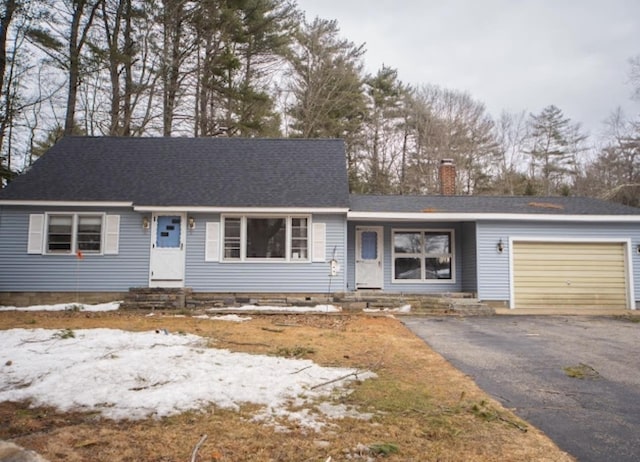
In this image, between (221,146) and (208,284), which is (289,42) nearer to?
(221,146)

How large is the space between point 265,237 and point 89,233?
4.79m

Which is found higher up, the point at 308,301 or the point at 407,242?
the point at 407,242

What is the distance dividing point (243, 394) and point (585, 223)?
12025 millimetres

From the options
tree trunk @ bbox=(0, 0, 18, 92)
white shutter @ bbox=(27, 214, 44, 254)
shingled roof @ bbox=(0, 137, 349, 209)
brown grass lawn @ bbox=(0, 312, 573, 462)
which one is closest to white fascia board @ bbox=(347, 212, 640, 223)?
shingled roof @ bbox=(0, 137, 349, 209)

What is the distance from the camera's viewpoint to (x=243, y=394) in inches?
154

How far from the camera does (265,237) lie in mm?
12102

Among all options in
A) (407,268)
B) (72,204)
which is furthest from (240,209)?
(407,268)

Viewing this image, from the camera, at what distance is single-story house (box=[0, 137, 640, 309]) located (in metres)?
11.8

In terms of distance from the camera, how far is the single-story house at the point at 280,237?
1175 cm

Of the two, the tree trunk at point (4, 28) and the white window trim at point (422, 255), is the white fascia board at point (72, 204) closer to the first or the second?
the white window trim at point (422, 255)

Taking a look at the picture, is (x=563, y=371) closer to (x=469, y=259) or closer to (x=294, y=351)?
(x=294, y=351)

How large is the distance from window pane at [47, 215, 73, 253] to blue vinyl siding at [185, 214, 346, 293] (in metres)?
3.22

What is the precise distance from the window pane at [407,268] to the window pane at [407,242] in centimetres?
Result: 31

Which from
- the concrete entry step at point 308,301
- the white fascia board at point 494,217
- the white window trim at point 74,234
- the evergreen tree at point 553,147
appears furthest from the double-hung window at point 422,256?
the evergreen tree at point 553,147
